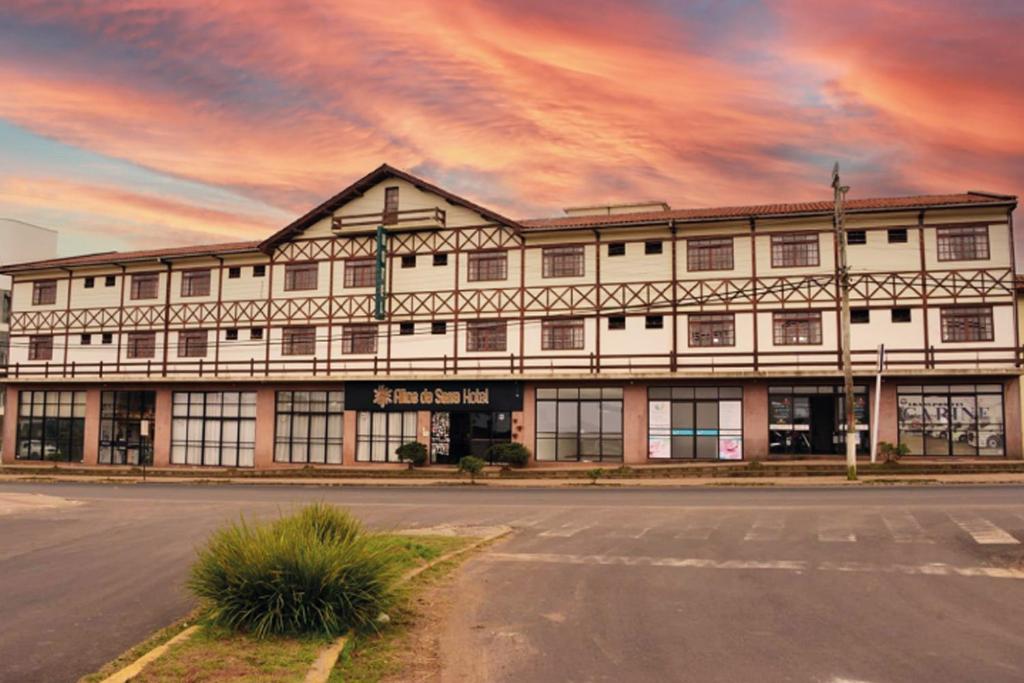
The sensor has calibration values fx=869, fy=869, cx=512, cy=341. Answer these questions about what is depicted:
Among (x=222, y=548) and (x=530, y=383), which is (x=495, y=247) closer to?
(x=530, y=383)

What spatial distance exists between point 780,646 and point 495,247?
34365mm

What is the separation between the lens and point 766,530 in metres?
17.6

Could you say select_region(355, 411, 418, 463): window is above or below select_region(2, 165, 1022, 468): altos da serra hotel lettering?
below

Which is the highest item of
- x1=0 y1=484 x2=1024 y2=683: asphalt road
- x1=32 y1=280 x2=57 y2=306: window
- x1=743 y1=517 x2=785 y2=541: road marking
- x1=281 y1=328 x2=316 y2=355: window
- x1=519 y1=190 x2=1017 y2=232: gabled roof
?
x1=519 y1=190 x2=1017 y2=232: gabled roof

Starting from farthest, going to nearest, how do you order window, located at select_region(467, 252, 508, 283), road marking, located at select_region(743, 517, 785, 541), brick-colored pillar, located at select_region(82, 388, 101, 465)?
brick-colored pillar, located at select_region(82, 388, 101, 465) → window, located at select_region(467, 252, 508, 283) → road marking, located at select_region(743, 517, 785, 541)

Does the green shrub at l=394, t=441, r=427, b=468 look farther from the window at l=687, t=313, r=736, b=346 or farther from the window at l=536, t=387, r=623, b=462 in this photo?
the window at l=687, t=313, r=736, b=346

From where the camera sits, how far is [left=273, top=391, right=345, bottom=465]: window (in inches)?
1732

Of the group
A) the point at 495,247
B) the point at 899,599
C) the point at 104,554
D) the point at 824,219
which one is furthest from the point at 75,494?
the point at 824,219

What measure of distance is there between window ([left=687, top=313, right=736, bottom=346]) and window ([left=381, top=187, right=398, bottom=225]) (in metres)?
15.4

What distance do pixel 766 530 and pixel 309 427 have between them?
31017 millimetres

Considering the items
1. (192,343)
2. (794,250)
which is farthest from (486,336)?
(192,343)

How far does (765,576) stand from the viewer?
Answer: 12859 millimetres

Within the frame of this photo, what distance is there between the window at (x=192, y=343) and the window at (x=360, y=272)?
9.27m

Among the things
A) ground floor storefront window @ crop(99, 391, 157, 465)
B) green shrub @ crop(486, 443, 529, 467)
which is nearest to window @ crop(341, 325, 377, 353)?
green shrub @ crop(486, 443, 529, 467)
